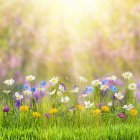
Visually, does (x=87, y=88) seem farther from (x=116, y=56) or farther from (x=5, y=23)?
(x=5, y=23)

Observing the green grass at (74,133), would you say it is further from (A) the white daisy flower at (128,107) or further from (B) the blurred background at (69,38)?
(B) the blurred background at (69,38)

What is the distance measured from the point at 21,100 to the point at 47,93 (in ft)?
→ 1.41

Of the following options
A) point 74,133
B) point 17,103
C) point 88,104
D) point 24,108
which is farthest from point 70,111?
point 74,133

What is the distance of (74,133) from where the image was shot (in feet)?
14.3

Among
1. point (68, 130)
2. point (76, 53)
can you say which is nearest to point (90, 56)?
point (76, 53)

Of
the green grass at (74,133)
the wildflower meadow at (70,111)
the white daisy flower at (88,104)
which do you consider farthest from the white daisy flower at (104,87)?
the green grass at (74,133)

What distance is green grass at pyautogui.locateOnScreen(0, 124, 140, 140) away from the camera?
4.18 meters

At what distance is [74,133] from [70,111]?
0.80 m

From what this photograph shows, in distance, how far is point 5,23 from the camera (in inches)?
291

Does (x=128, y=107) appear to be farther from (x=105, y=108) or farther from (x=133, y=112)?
(x=105, y=108)

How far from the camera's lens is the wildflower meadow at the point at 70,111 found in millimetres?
4305

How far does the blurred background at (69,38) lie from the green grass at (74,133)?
2.15 m

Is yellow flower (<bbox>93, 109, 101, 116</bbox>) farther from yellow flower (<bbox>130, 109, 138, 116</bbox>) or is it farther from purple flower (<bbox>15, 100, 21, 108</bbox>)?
purple flower (<bbox>15, 100, 21, 108</bbox>)

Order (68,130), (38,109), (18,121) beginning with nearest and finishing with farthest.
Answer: (68,130) → (18,121) → (38,109)
